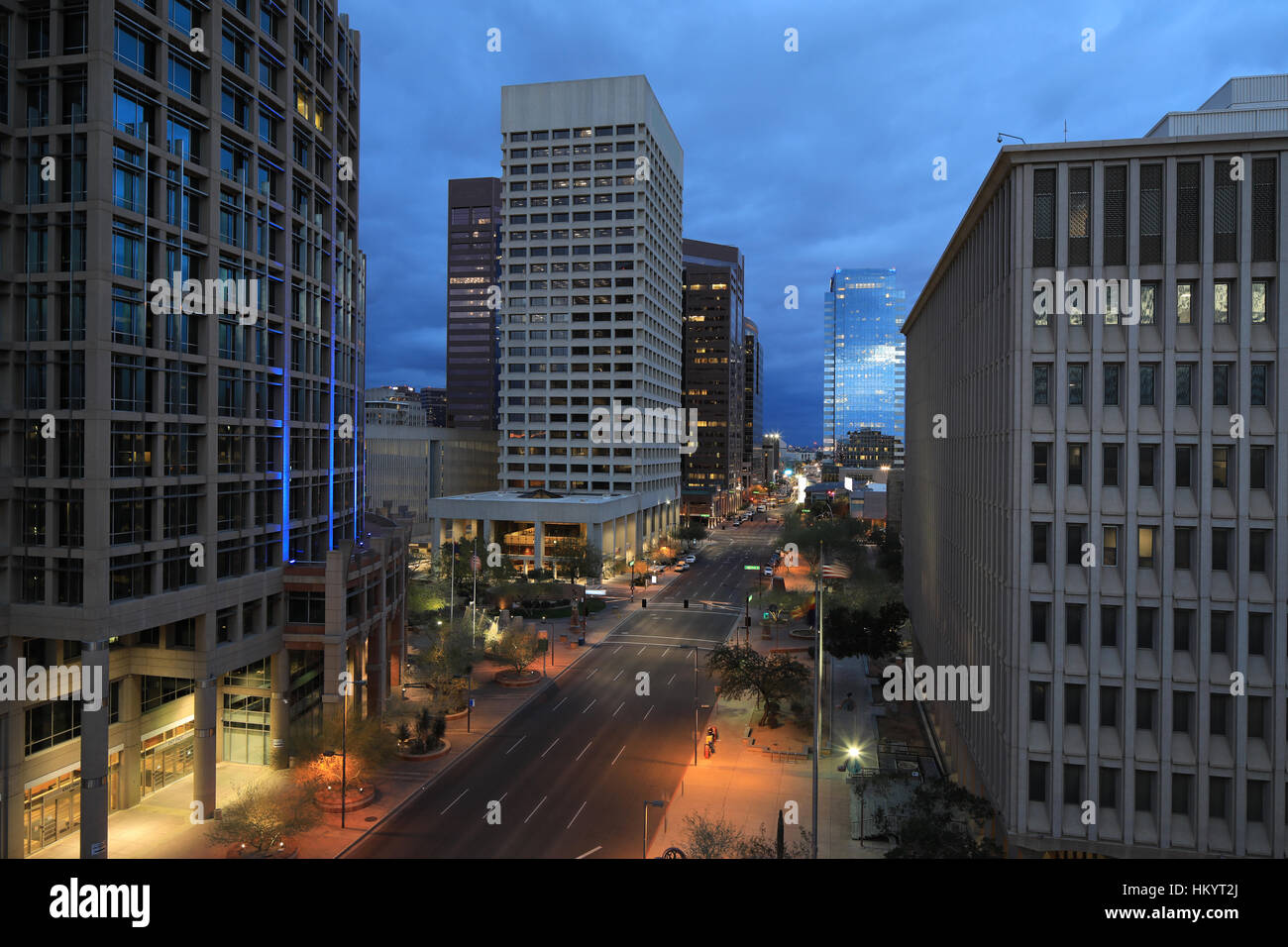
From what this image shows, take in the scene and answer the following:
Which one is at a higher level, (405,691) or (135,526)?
(135,526)

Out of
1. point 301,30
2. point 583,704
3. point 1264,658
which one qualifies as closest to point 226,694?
point 583,704

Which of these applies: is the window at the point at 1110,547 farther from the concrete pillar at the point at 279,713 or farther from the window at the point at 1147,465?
the concrete pillar at the point at 279,713

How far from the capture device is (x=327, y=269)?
47.5 metres

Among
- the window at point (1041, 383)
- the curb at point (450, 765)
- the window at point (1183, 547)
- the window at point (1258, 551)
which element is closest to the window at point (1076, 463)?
the window at point (1041, 383)

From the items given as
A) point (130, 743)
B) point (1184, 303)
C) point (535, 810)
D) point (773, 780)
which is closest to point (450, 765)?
point (535, 810)

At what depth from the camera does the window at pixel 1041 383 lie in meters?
26.0

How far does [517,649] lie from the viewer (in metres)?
A: 53.3

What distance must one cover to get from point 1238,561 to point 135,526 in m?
40.9

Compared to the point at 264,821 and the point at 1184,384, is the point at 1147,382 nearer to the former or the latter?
the point at 1184,384

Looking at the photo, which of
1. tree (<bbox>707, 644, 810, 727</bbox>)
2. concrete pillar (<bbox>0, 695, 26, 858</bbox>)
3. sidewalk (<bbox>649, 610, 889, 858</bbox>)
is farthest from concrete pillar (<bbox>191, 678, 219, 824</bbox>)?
tree (<bbox>707, 644, 810, 727</bbox>)

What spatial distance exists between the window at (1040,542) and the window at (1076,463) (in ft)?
5.56

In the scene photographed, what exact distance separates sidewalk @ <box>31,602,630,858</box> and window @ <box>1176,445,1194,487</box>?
1299 inches

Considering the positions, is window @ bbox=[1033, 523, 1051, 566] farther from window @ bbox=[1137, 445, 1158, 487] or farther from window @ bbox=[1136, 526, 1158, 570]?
window @ bbox=[1137, 445, 1158, 487]
